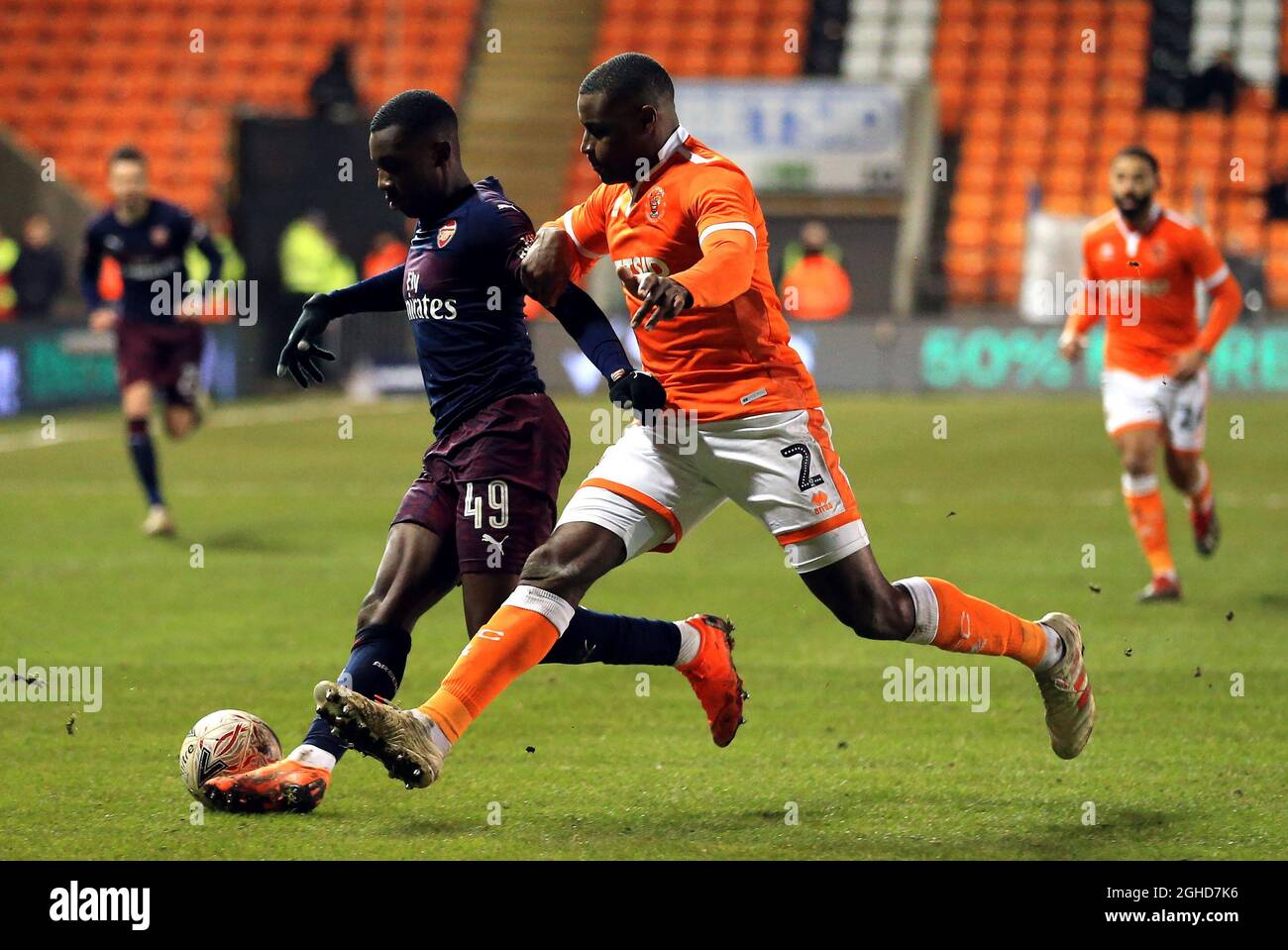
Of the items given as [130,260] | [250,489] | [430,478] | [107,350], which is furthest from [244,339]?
[430,478]

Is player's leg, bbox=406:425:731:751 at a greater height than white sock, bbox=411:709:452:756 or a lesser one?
greater

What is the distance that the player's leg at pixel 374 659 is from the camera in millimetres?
5328

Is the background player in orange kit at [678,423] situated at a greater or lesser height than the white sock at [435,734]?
greater

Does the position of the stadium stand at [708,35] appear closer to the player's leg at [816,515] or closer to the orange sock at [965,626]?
the orange sock at [965,626]

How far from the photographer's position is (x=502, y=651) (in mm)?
5062

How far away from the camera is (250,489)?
47.7ft

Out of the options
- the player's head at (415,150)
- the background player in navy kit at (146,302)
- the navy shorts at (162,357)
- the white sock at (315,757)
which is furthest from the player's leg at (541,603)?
the navy shorts at (162,357)

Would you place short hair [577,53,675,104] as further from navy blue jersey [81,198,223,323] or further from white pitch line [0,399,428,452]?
white pitch line [0,399,428,452]

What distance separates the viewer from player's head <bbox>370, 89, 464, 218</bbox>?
545 centimetres

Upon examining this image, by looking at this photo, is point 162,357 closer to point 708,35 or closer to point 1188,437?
point 1188,437

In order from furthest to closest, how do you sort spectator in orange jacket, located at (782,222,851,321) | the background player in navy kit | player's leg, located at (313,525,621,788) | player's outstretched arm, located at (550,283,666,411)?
1. spectator in orange jacket, located at (782,222,851,321)
2. the background player in navy kit
3. player's outstretched arm, located at (550,283,666,411)
4. player's leg, located at (313,525,621,788)

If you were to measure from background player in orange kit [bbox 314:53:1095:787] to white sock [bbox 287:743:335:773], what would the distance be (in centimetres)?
56

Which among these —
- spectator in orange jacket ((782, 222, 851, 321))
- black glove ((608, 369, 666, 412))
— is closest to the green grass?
black glove ((608, 369, 666, 412))

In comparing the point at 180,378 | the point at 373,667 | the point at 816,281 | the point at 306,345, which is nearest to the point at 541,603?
the point at 373,667
